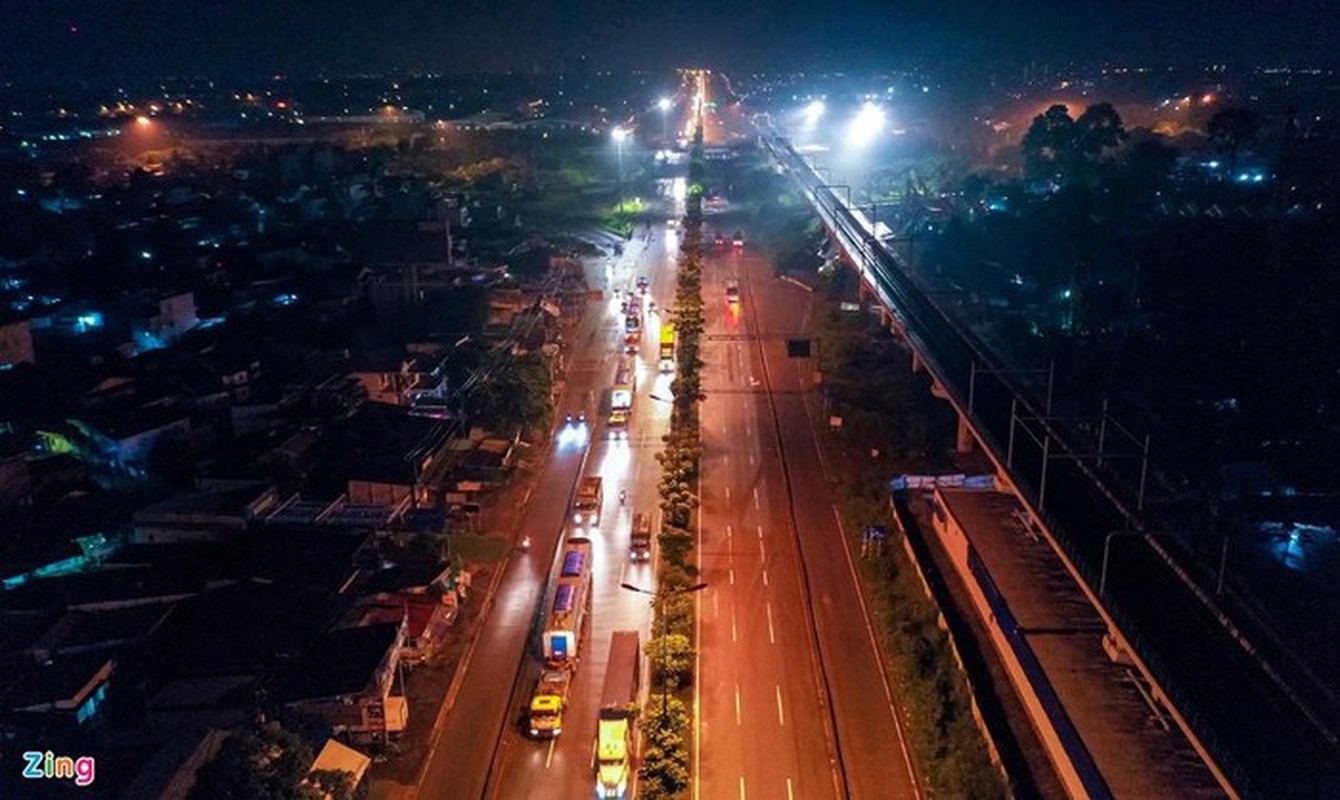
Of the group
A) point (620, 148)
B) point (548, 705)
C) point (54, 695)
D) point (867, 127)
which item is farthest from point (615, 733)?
point (867, 127)

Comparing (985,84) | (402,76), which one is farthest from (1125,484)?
(402,76)

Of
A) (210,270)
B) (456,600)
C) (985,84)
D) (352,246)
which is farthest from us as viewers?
(985,84)

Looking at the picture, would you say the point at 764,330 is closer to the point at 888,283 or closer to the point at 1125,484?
the point at 888,283

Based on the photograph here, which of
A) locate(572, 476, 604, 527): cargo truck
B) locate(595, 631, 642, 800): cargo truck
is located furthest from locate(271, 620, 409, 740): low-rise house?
locate(572, 476, 604, 527): cargo truck

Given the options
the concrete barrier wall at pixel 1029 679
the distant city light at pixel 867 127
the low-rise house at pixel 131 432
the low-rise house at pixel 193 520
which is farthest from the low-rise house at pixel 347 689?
the distant city light at pixel 867 127

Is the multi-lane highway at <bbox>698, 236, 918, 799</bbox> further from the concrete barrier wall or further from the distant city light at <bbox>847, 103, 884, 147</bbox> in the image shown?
the distant city light at <bbox>847, 103, 884, 147</bbox>

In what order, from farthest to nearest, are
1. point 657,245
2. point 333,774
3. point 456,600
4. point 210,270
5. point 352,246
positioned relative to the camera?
point 657,245 < point 352,246 < point 210,270 < point 456,600 < point 333,774
